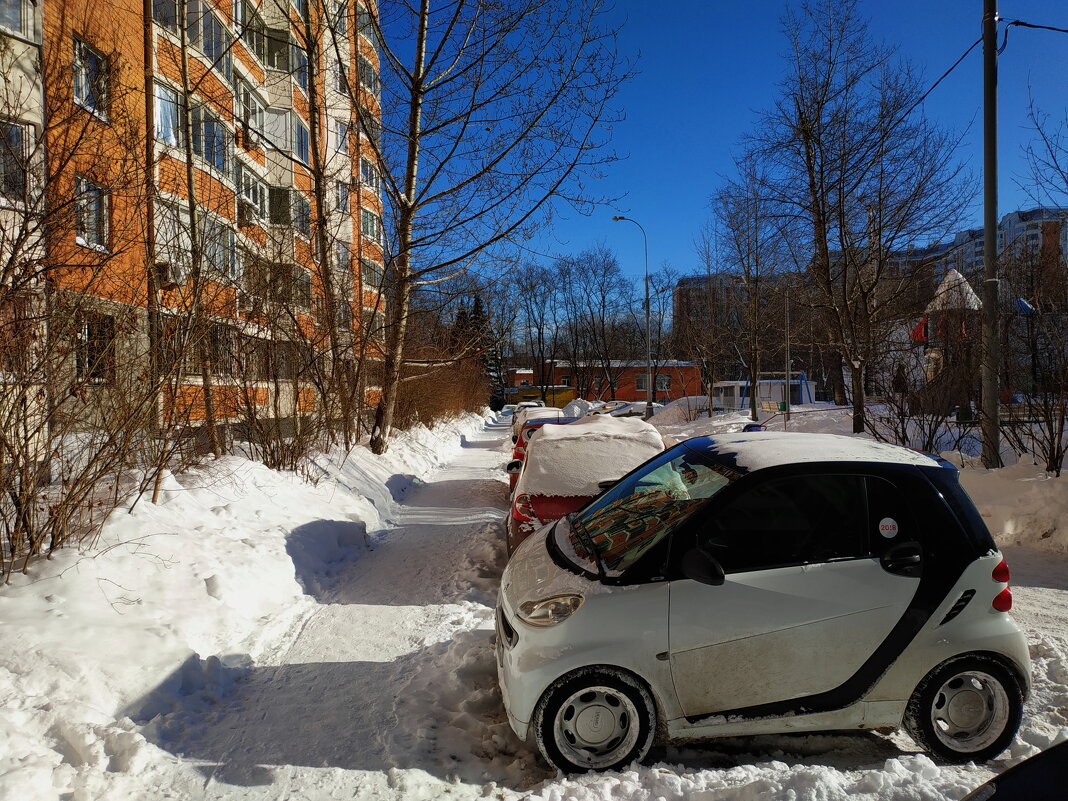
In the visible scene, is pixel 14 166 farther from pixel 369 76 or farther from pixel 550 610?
pixel 369 76

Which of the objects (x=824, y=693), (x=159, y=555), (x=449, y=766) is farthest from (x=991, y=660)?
(x=159, y=555)

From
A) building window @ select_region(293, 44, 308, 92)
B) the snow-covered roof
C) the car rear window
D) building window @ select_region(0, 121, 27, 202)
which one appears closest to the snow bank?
building window @ select_region(0, 121, 27, 202)

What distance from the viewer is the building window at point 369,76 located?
1398 centimetres

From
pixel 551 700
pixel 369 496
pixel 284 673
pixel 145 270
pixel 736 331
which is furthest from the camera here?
pixel 736 331

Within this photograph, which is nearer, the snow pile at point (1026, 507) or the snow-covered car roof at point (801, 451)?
the snow-covered car roof at point (801, 451)

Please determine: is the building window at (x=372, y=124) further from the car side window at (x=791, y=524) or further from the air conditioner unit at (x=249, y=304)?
the car side window at (x=791, y=524)

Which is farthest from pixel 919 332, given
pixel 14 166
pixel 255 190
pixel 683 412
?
pixel 255 190

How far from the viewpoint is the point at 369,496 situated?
1062cm

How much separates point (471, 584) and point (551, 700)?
3.33 m

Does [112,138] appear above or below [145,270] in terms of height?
above

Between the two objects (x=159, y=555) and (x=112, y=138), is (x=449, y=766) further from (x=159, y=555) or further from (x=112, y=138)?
(x=112, y=138)

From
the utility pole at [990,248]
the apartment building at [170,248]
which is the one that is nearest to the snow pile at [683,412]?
the apartment building at [170,248]

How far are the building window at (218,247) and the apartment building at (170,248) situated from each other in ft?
0.14

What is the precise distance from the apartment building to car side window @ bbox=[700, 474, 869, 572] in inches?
183
